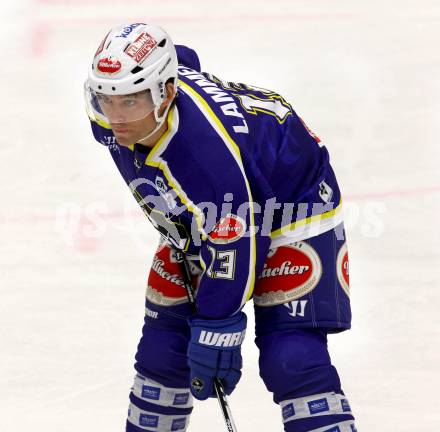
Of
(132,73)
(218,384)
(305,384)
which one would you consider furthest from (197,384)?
(132,73)

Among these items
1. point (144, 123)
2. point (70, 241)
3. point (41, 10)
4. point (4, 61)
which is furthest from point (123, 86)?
point (41, 10)

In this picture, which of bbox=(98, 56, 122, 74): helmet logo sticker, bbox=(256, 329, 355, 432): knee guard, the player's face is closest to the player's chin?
the player's face

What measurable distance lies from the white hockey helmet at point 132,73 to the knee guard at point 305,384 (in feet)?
2.46

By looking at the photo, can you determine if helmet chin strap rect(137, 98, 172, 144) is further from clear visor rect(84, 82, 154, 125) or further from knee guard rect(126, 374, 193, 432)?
knee guard rect(126, 374, 193, 432)

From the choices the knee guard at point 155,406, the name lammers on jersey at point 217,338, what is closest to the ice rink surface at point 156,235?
the knee guard at point 155,406

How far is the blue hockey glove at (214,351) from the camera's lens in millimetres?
3725

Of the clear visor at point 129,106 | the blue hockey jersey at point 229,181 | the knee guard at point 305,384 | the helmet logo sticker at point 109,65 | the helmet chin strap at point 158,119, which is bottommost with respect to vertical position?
the knee guard at point 305,384

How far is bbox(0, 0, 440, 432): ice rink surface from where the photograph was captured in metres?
4.67

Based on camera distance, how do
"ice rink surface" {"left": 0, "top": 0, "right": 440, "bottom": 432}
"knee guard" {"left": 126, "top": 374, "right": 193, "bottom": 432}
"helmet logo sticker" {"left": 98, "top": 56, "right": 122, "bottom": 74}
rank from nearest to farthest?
"helmet logo sticker" {"left": 98, "top": 56, "right": 122, "bottom": 74} < "knee guard" {"left": 126, "top": 374, "right": 193, "bottom": 432} < "ice rink surface" {"left": 0, "top": 0, "right": 440, "bottom": 432}

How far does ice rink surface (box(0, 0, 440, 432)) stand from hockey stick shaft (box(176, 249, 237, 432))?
1.74 feet

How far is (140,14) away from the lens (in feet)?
25.0

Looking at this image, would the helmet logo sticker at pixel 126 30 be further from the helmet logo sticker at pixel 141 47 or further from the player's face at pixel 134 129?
the player's face at pixel 134 129

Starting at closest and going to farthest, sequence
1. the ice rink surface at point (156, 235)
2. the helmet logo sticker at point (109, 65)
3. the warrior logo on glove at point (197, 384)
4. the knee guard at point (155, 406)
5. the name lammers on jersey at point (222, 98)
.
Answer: the helmet logo sticker at point (109, 65), the name lammers on jersey at point (222, 98), the warrior logo on glove at point (197, 384), the knee guard at point (155, 406), the ice rink surface at point (156, 235)

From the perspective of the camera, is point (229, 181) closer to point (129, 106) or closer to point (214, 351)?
point (129, 106)
